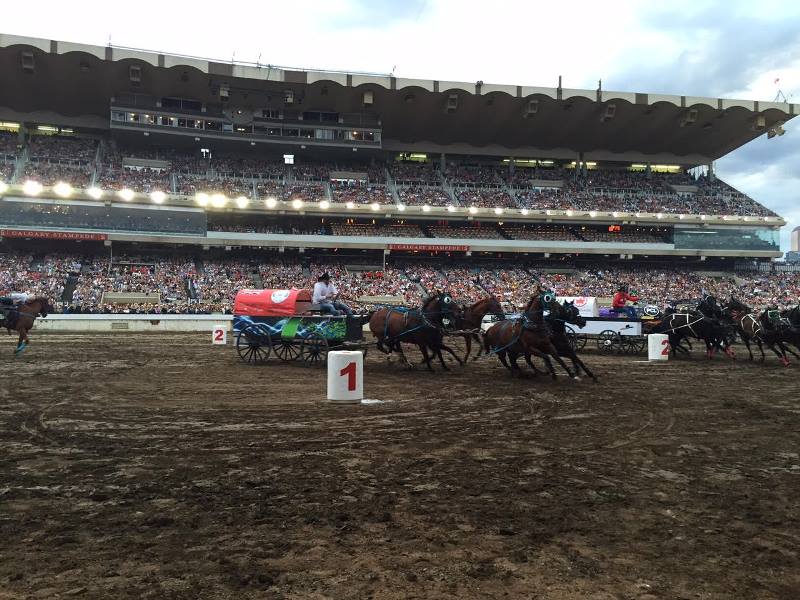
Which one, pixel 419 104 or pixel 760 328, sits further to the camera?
pixel 419 104

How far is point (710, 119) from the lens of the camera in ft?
164

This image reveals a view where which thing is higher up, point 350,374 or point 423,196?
point 423,196

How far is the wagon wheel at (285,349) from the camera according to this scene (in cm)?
1499

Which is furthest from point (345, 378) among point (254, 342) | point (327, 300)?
point (254, 342)

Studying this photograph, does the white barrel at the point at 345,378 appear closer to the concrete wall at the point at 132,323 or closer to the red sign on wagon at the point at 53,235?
the concrete wall at the point at 132,323

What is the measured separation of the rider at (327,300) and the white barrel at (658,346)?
10.0 m

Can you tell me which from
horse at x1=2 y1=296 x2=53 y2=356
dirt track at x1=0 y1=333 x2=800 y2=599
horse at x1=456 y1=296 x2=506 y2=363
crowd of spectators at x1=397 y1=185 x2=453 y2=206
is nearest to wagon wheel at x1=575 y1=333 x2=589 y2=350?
horse at x1=456 y1=296 x2=506 y2=363

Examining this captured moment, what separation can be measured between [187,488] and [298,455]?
1.38 meters

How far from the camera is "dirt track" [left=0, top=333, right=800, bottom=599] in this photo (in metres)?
3.29

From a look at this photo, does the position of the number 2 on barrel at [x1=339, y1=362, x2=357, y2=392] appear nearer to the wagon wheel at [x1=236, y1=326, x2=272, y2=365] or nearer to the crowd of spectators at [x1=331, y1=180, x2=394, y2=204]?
the wagon wheel at [x1=236, y1=326, x2=272, y2=365]

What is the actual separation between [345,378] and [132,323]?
2477cm

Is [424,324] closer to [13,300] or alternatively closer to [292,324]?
[292,324]

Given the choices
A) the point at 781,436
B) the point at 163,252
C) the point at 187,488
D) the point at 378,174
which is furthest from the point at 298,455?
the point at 378,174

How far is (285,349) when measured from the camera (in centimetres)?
1595
